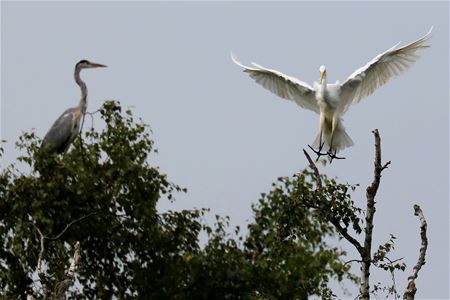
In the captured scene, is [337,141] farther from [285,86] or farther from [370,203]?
[370,203]

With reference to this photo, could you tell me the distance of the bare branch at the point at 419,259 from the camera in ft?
28.6

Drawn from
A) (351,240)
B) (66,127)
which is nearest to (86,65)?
(66,127)

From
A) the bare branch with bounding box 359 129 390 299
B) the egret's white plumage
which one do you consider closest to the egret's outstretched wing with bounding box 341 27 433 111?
the egret's white plumage

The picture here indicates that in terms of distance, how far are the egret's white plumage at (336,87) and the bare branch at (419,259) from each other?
3457 millimetres

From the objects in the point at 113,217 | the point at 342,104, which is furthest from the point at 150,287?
the point at 342,104

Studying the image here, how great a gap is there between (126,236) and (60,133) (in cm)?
181

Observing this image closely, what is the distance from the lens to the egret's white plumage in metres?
12.8

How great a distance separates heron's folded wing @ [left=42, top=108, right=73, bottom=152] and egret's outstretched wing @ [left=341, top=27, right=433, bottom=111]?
3.14 metres

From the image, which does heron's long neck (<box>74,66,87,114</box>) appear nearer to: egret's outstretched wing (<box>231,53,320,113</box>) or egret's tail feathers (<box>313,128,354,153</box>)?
egret's outstretched wing (<box>231,53,320,113</box>)

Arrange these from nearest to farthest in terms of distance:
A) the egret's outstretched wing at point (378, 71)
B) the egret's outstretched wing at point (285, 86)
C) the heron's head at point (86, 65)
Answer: the egret's outstretched wing at point (378, 71) < the egret's outstretched wing at point (285, 86) < the heron's head at point (86, 65)

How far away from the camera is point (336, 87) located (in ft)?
43.1

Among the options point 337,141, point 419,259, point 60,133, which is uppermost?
point 60,133

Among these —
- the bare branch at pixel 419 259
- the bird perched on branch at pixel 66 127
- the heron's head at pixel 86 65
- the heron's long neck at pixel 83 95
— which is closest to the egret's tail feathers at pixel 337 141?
the bird perched on branch at pixel 66 127

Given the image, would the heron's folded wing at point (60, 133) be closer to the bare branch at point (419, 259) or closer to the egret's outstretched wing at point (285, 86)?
the egret's outstretched wing at point (285, 86)
